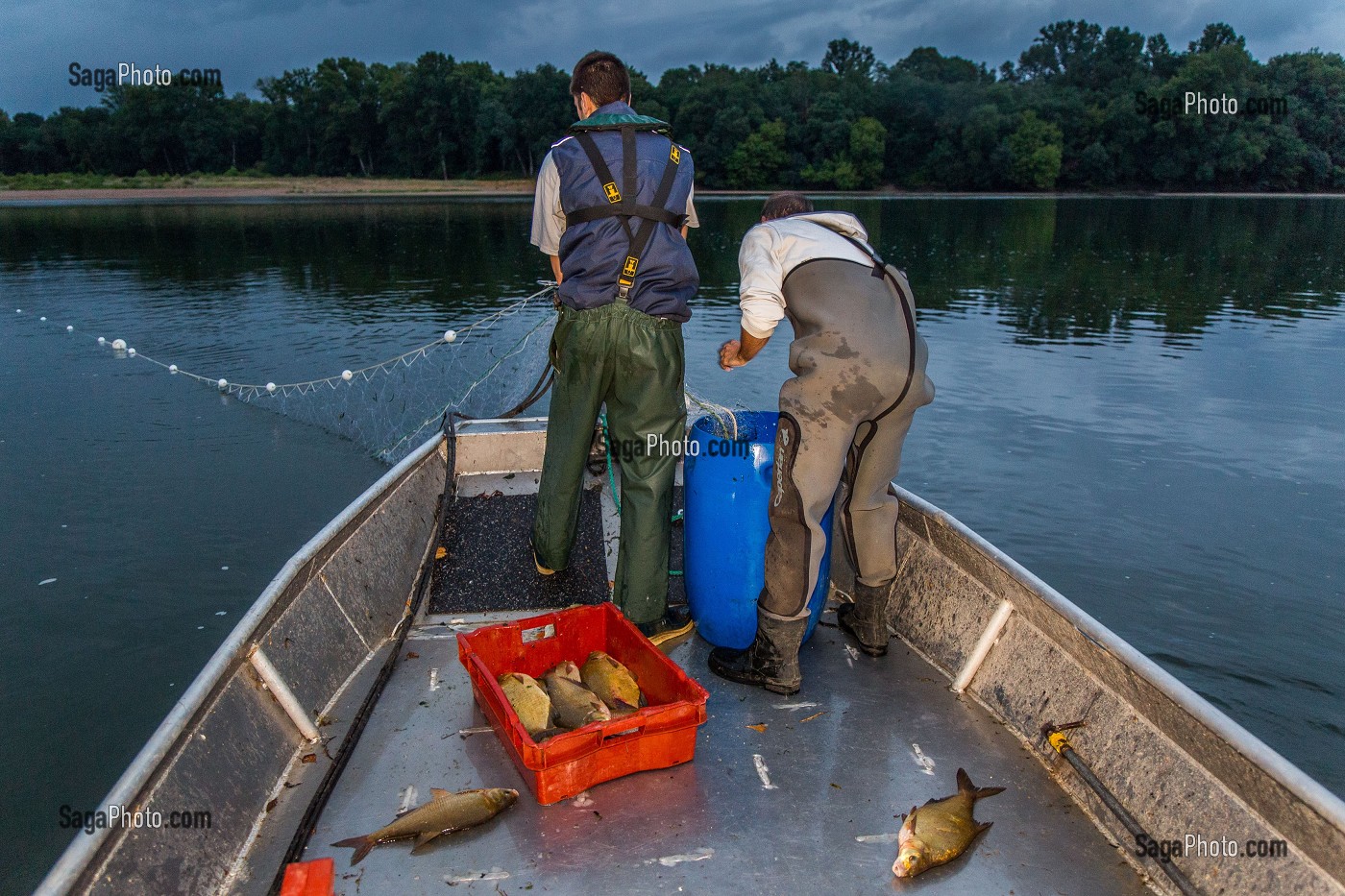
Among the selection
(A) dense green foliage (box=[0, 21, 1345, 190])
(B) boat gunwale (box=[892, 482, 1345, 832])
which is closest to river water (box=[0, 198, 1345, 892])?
(B) boat gunwale (box=[892, 482, 1345, 832])

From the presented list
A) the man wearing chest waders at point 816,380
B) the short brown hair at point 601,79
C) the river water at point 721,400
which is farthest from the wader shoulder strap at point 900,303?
the river water at point 721,400

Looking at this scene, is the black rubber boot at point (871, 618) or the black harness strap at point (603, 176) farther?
the black rubber boot at point (871, 618)

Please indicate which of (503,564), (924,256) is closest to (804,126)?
(924,256)

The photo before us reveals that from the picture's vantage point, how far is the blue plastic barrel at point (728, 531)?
371 centimetres

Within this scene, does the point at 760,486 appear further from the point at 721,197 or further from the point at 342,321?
the point at 721,197

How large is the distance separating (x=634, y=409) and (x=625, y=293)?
0.50m

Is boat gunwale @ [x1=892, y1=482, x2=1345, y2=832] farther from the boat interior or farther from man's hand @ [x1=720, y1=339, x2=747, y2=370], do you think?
man's hand @ [x1=720, y1=339, x2=747, y2=370]

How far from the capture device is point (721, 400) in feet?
38.0

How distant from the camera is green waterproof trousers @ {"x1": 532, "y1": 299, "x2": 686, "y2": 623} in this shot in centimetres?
380

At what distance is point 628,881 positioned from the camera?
258 centimetres

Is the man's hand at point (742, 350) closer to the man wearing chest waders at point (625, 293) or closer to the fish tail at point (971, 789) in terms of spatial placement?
the man wearing chest waders at point (625, 293)

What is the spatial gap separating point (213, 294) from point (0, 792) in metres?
18.5

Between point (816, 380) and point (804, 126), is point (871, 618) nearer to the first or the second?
point (816, 380)

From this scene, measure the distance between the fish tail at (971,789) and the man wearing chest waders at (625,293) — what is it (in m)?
1.50
